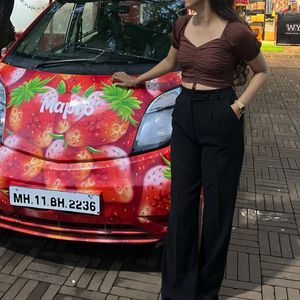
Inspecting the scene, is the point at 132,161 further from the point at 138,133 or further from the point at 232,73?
the point at 232,73

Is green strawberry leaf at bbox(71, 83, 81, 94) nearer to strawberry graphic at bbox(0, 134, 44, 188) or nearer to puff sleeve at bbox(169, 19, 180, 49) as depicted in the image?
strawberry graphic at bbox(0, 134, 44, 188)

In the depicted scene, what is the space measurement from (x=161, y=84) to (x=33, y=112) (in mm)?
799

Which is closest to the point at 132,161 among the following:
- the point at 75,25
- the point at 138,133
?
the point at 138,133

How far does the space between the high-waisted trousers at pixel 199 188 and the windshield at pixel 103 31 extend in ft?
3.89

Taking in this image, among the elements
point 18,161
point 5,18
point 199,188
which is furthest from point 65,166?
point 5,18

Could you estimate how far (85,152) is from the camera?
111 inches

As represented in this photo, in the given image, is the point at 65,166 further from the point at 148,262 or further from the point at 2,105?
the point at 148,262

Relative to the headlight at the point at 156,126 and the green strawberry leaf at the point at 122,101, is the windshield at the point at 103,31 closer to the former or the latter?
the green strawberry leaf at the point at 122,101

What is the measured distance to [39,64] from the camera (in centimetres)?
338

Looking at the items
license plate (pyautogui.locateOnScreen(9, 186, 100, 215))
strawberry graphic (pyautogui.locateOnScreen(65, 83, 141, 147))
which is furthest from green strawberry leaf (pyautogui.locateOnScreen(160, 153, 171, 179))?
license plate (pyautogui.locateOnScreen(9, 186, 100, 215))

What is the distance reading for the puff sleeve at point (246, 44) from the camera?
87.4 inches


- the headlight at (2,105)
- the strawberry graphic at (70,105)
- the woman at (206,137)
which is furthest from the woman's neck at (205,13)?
the headlight at (2,105)

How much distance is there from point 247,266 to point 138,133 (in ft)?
3.63

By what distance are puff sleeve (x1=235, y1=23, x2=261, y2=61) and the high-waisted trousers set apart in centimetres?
18
